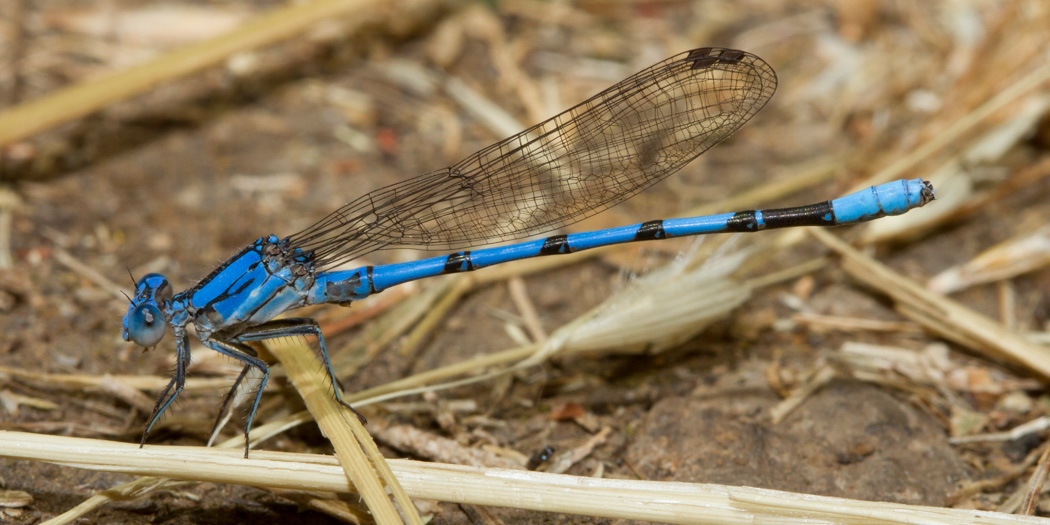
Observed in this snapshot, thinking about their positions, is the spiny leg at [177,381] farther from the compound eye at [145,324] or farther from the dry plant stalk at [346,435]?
the dry plant stalk at [346,435]

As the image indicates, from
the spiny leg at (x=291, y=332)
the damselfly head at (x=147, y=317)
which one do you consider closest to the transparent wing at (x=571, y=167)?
the spiny leg at (x=291, y=332)

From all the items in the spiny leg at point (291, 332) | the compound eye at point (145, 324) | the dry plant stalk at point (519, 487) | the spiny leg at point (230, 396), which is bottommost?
the dry plant stalk at point (519, 487)

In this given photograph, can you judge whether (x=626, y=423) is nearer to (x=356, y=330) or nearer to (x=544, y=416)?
(x=544, y=416)

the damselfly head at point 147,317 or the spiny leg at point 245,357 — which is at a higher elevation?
the damselfly head at point 147,317

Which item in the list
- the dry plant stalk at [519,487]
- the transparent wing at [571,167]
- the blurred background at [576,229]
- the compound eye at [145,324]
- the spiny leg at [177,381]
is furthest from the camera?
the transparent wing at [571,167]

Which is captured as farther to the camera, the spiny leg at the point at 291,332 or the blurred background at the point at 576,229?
the blurred background at the point at 576,229

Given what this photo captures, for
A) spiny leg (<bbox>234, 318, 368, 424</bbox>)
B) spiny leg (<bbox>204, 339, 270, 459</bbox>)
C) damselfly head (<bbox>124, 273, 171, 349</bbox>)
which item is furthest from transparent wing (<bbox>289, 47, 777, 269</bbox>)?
damselfly head (<bbox>124, 273, 171, 349</bbox>)

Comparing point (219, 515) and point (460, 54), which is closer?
point (219, 515)

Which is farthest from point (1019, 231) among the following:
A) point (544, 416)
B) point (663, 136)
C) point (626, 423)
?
point (544, 416)
